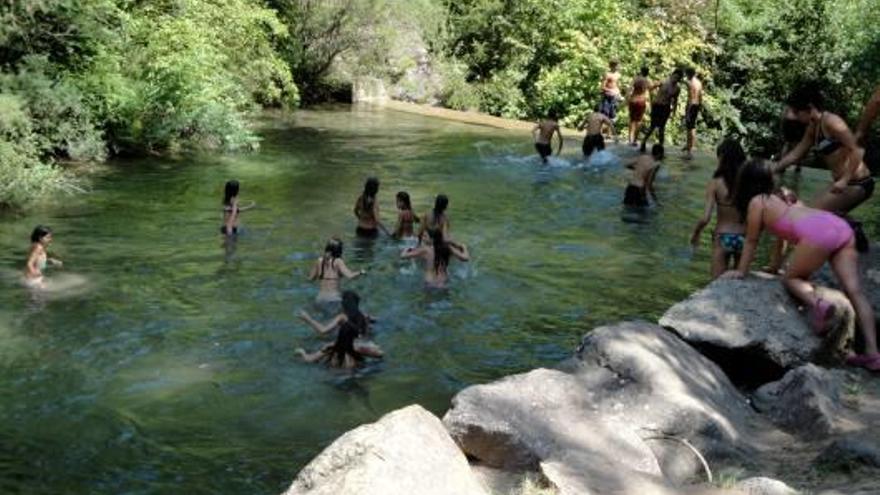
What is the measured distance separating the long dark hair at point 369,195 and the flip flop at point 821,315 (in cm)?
682

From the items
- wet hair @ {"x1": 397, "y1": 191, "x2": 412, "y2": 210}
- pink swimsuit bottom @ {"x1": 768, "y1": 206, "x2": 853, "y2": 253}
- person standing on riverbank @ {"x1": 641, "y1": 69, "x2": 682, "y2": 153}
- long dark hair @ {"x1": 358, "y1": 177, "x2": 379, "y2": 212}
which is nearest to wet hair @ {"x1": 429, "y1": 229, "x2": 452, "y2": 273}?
wet hair @ {"x1": 397, "y1": 191, "x2": 412, "y2": 210}

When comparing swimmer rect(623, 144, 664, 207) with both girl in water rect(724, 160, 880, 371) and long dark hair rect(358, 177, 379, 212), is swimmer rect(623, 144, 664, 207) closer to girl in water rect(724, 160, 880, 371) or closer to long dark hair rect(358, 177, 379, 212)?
long dark hair rect(358, 177, 379, 212)

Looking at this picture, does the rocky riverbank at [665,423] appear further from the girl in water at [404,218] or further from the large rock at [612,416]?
the girl in water at [404,218]

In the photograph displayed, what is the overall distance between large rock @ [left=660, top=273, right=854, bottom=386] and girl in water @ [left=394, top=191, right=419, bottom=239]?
5835 mm

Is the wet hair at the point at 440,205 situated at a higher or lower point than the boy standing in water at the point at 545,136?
lower

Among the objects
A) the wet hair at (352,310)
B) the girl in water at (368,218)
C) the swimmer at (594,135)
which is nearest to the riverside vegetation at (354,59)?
the girl in water at (368,218)

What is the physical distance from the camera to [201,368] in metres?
9.27

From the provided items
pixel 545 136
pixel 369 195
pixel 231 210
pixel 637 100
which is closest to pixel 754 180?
pixel 369 195

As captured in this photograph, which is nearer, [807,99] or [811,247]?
[811,247]

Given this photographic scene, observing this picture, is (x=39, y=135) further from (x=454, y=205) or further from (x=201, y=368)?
(x=201, y=368)

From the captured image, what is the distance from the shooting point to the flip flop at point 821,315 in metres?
7.91

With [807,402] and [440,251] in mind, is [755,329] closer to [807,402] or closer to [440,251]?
[807,402]

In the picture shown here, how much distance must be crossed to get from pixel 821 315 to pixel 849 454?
214cm

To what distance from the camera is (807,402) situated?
698cm
